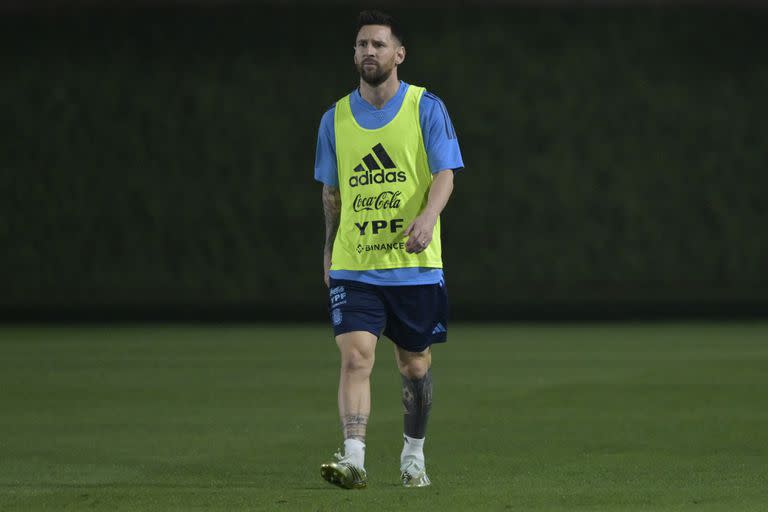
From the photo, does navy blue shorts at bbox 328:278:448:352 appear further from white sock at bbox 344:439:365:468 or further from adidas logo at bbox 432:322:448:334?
white sock at bbox 344:439:365:468

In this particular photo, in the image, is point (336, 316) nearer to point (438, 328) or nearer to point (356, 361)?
point (356, 361)

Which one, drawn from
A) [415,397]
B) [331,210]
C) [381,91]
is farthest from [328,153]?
[415,397]

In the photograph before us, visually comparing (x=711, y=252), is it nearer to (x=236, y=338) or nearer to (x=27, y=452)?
(x=236, y=338)

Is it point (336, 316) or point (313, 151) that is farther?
point (313, 151)

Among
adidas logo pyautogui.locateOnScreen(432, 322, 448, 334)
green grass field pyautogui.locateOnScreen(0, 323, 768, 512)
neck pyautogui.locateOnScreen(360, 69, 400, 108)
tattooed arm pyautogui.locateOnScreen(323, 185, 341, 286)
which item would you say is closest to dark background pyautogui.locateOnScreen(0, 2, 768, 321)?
green grass field pyautogui.locateOnScreen(0, 323, 768, 512)

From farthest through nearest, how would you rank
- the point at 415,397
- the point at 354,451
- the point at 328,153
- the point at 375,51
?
the point at 415,397 → the point at 328,153 → the point at 375,51 → the point at 354,451

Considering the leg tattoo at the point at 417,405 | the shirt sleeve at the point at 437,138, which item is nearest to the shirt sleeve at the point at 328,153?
the shirt sleeve at the point at 437,138

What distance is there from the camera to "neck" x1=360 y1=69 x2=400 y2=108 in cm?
655

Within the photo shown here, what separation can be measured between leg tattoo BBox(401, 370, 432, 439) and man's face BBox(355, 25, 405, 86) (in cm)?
138

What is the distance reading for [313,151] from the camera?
779 inches

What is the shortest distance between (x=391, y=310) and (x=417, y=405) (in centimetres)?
49

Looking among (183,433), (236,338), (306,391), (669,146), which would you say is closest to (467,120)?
(669,146)

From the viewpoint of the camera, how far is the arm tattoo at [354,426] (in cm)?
636

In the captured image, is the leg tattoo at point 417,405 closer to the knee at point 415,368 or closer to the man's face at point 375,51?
the knee at point 415,368
